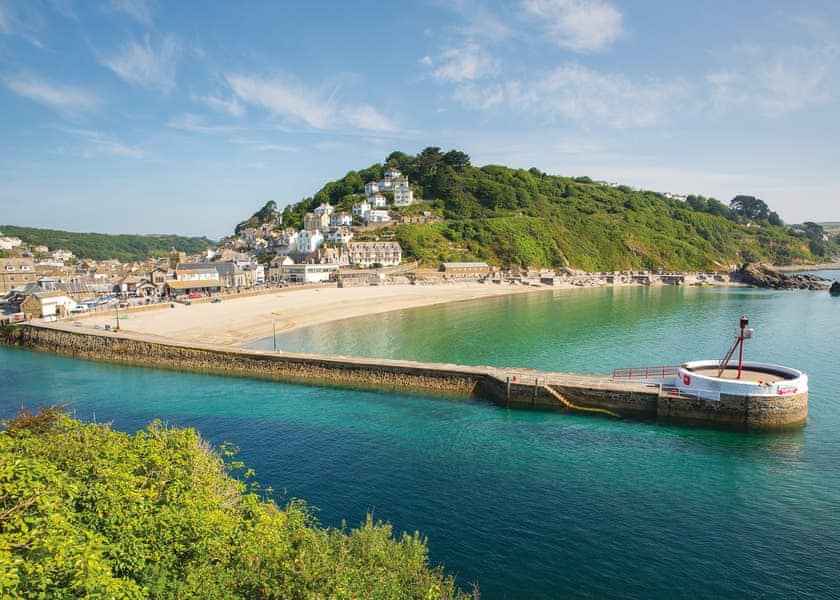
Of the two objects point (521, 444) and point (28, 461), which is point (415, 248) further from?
point (28, 461)

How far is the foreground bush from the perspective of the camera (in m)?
6.95

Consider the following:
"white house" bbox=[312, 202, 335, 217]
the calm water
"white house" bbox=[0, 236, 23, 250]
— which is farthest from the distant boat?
"white house" bbox=[0, 236, 23, 250]

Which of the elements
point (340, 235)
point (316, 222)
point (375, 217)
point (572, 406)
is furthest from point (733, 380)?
point (316, 222)

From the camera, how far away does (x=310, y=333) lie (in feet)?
165

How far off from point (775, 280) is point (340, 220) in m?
96.6

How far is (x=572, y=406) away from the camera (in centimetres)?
2753

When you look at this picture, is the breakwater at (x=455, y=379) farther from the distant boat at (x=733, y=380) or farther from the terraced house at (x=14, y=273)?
the terraced house at (x=14, y=273)

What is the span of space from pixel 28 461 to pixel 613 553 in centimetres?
1562

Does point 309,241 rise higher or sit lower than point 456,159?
lower

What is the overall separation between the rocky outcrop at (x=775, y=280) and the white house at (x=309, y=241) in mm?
96720

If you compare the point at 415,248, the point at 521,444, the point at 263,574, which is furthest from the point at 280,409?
the point at 415,248

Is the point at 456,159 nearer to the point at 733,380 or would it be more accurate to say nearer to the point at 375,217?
the point at 375,217

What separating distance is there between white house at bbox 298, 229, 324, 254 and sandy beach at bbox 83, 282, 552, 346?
23.9 meters

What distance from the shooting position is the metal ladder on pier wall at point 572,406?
26803mm
